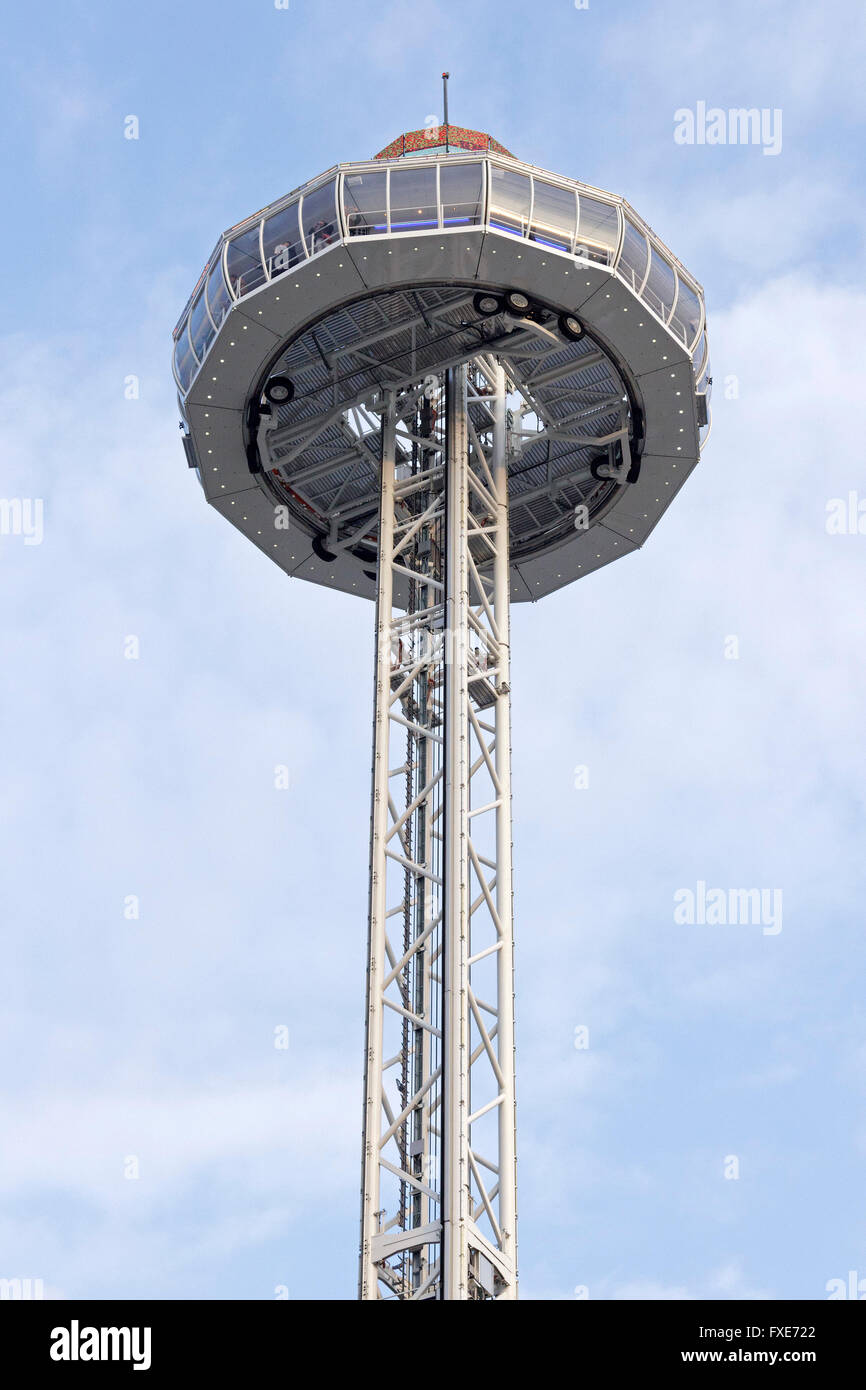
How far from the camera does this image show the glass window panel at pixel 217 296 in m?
44.2

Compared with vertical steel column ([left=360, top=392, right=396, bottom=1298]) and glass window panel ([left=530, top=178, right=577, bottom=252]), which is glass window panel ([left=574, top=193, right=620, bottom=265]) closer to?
glass window panel ([left=530, top=178, right=577, bottom=252])

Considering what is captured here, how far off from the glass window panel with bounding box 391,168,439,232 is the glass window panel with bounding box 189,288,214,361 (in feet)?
17.1

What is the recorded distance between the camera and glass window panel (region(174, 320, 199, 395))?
151 feet

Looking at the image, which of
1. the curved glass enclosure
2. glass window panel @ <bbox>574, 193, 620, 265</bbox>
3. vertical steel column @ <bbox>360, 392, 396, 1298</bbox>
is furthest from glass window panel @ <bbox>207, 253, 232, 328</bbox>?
glass window panel @ <bbox>574, 193, 620, 265</bbox>

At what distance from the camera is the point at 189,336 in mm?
46031

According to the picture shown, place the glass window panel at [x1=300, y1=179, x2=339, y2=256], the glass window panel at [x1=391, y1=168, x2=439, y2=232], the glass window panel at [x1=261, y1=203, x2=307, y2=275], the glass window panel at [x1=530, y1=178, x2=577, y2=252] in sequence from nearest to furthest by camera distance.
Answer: the glass window panel at [x1=391, y1=168, x2=439, y2=232] → the glass window panel at [x1=300, y1=179, x2=339, y2=256] → the glass window panel at [x1=530, y1=178, x2=577, y2=252] → the glass window panel at [x1=261, y1=203, x2=307, y2=275]

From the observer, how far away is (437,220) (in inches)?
1670

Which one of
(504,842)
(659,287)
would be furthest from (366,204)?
(504,842)

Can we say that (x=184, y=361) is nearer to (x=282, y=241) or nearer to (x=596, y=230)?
(x=282, y=241)

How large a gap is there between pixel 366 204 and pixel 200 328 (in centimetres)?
521

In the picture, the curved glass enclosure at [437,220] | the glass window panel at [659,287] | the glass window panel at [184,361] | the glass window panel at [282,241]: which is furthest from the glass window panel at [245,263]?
the glass window panel at [659,287]

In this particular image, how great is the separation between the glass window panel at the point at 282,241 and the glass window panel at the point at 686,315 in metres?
8.76
